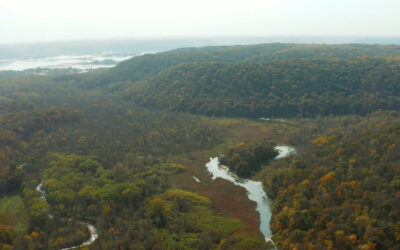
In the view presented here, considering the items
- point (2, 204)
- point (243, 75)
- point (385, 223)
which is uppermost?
point (243, 75)

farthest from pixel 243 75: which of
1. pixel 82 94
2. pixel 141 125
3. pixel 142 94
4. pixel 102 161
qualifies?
pixel 102 161

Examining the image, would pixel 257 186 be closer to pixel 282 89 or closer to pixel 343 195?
pixel 343 195

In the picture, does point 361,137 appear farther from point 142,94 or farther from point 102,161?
point 142,94

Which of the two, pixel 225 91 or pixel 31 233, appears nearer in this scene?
pixel 31 233

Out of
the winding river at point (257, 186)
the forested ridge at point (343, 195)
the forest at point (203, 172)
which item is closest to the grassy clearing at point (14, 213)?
the forest at point (203, 172)

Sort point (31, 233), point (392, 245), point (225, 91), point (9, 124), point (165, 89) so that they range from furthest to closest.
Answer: point (165, 89) < point (225, 91) < point (9, 124) < point (31, 233) < point (392, 245)

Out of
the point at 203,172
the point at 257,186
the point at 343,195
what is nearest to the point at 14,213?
the point at 203,172

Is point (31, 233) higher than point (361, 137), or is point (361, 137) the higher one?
point (361, 137)
